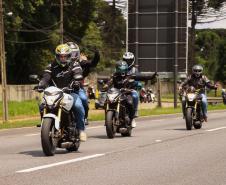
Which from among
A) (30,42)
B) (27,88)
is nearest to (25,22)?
(30,42)

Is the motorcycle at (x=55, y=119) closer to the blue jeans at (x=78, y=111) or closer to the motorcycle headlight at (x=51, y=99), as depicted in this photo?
the motorcycle headlight at (x=51, y=99)

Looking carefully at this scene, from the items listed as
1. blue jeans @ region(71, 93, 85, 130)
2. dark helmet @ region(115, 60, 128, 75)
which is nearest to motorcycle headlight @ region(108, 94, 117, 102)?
dark helmet @ region(115, 60, 128, 75)

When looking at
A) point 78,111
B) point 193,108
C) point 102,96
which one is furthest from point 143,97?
point 78,111

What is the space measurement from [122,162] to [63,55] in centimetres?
211

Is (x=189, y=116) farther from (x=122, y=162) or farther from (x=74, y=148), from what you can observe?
(x=122, y=162)

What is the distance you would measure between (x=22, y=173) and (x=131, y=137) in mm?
7292

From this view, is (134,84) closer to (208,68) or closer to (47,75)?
(47,75)

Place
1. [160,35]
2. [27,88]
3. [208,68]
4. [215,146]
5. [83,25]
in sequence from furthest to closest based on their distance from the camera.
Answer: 1. [208,68]
2. [83,25]
3. [27,88]
4. [160,35]
5. [215,146]

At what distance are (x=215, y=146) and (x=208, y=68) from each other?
8958cm

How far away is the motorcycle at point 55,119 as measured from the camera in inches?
466

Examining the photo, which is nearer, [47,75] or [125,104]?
[47,75]

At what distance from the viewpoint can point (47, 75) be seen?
496 inches

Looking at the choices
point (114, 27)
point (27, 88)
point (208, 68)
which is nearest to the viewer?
point (27, 88)

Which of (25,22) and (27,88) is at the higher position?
(25,22)
